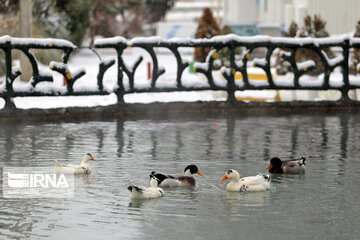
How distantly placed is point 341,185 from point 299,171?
822 mm

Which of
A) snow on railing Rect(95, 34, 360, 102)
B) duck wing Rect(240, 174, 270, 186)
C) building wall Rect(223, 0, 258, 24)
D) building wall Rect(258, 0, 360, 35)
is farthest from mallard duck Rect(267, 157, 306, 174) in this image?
building wall Rect(223, 0, 258, 24)

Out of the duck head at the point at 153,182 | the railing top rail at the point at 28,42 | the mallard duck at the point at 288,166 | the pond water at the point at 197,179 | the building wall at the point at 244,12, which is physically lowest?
the pond water at the point at 197,179

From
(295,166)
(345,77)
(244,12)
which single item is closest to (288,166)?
(295,166)

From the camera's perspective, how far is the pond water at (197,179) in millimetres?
8414

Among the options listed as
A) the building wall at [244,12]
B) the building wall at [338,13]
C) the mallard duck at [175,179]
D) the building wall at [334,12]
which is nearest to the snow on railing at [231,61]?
the mallard duck at [175,179]

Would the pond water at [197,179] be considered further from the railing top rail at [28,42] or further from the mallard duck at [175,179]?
the railing top rail at [28,42]

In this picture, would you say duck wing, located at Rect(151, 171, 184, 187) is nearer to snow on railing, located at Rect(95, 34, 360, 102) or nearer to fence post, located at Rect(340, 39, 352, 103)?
snow on railing, located at Rect(95, 34, 360, 102)

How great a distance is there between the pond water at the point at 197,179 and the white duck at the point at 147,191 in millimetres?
83

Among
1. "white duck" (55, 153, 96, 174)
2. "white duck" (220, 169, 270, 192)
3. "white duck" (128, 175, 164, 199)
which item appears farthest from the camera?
"white duck" (55, 153, 96, 174)

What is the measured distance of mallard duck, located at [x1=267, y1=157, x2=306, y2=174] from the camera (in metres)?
11.4

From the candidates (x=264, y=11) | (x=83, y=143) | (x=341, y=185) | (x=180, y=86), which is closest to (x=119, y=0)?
(x=264, y=11)

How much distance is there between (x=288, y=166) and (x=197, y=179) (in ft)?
3.95

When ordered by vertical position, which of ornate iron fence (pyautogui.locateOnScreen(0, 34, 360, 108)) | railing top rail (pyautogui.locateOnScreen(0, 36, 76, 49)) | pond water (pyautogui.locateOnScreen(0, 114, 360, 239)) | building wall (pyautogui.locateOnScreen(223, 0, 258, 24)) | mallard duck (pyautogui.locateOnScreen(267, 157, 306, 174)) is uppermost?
building wall (pyautogui.locateOnScreen(223, 0, 258, 24))

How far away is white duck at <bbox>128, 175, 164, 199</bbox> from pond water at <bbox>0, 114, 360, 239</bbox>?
0.27 feet
